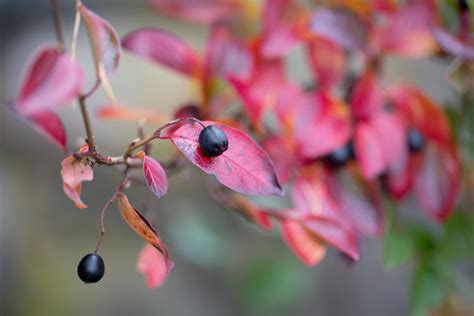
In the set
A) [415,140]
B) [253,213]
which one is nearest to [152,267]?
[253,213]

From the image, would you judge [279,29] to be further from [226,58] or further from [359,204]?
[359,204]

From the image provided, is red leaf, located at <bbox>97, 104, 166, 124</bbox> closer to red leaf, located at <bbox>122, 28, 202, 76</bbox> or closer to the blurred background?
red leaf, located at <bbox>122, 28, 202, 76</bbox>

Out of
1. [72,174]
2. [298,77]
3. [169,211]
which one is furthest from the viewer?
[298,77]

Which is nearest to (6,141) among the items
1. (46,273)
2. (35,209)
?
(35,209)

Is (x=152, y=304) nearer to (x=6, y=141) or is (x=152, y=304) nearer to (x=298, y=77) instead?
(x=6, y=141)

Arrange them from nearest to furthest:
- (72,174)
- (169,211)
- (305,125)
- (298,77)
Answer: (72,174) < (305,125) < (169,211) < (298,77)

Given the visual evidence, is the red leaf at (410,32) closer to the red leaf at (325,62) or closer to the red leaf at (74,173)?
the red leaf at (325,62)

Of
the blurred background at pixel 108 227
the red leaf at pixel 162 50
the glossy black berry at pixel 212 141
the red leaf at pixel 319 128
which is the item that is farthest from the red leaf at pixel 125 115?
the blurred background at pixel 108 227
